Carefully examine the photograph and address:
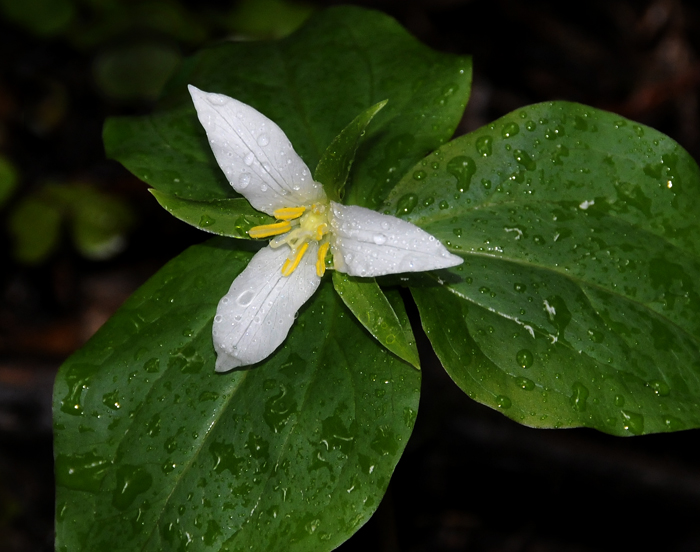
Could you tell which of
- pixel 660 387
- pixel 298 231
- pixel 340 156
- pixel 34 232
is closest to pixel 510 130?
pixel 340 156

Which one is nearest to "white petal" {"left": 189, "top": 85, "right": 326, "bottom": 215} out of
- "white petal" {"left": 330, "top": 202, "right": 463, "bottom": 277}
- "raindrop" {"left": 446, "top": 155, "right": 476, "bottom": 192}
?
"white petal" {"left": 330, "top": 202, "right": 463, "bottom": 277}

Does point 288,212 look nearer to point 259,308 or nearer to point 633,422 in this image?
point 259,308

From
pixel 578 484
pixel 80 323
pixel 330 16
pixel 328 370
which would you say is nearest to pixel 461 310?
pixel 328 370

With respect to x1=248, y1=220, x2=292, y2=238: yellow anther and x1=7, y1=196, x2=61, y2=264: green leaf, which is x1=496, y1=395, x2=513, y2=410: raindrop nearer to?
x1=248, y1=220, x2=292, y2=238: yellow anther

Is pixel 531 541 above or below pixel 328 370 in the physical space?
below

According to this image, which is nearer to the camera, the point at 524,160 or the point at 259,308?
the point at 259,308

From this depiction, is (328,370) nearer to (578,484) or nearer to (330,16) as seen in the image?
(330,16)
